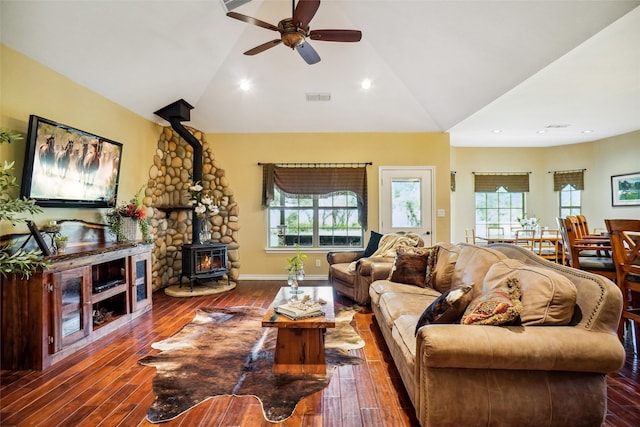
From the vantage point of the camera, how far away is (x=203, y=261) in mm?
5156

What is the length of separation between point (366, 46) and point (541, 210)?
6055 millimetres

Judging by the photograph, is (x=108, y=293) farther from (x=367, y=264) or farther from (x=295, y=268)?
(x=367, y=264)

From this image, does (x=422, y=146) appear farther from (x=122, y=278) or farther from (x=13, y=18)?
(x=13, y=18)

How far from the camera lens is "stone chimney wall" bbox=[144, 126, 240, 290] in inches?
206

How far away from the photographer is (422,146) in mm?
5902

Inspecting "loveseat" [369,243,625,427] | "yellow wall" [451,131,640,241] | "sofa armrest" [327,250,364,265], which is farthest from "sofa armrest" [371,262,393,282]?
"yellow wall" [451,131,640,241]

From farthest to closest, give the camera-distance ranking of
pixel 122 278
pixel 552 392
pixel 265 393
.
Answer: pixel 122 278
pixel 265 393
pixel 552 392

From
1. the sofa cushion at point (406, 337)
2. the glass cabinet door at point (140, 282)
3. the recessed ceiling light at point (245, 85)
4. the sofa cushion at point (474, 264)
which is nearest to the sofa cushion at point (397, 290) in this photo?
the sofa cushion at point (474, 264)

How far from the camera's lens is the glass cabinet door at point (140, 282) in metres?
3.83

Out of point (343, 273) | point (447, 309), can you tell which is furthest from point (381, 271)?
point (447, 309)

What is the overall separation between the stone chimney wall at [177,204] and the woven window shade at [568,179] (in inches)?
281

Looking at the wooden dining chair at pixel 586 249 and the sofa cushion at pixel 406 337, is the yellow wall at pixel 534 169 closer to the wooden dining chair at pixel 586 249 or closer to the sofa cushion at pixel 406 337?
the wooden dining chair at pixel 586 249

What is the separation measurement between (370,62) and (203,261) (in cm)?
391

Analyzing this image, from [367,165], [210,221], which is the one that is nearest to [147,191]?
[210,221]
